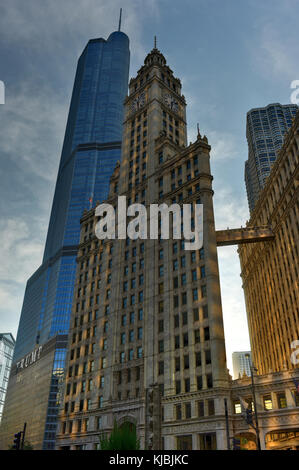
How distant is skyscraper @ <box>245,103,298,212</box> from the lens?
6688 inches

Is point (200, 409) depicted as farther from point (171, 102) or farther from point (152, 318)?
point (171, 102)

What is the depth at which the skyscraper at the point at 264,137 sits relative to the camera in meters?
170

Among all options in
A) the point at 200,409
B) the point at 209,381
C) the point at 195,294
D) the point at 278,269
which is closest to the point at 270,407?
the point at 209,381

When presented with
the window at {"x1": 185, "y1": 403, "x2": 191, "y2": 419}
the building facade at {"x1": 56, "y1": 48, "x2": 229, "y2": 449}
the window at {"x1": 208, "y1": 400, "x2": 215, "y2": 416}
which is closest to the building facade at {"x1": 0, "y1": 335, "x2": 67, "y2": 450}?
the building facade at {"x1": 56, "y1": 48, "x2": 229, "y2": 449}

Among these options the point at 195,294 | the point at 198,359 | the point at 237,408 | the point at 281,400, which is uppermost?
the point at 195,294

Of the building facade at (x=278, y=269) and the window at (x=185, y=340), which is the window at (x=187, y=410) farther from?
the building facade at (x=278, y=269)

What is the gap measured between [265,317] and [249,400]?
4035cm

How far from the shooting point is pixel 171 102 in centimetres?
10025

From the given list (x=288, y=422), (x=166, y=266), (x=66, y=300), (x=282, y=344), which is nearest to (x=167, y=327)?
(x=166, y=266)

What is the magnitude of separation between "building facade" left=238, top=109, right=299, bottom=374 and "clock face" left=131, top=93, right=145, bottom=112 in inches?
1556

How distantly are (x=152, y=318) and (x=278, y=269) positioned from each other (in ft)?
96.2

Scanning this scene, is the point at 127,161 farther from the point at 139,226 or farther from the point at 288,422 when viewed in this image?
the point at 288,422

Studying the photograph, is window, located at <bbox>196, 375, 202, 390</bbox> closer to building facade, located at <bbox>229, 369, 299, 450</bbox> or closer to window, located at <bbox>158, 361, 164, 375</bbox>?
building facade, located at <bbox>229, 369, 299, 450</bbox>

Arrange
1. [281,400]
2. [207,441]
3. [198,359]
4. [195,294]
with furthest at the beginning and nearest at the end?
[195,294] < [198,359] < [207,441] < [281,400]
